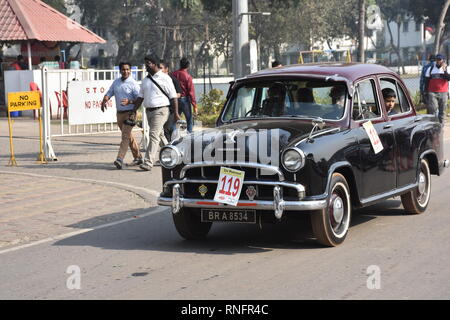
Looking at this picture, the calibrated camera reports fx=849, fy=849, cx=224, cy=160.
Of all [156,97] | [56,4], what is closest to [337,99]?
[156,97]

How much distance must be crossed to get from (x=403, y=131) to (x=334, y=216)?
6.57 ft

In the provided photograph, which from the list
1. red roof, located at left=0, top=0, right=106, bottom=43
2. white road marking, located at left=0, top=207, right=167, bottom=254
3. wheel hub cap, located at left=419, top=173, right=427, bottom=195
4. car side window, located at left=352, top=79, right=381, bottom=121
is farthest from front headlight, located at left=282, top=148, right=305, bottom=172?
red roof, located at left=0, top=0, right=106, bottom=43

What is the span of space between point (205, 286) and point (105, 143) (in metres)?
13.3

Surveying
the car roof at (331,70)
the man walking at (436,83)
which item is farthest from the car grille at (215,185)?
the man walking at (436,83)

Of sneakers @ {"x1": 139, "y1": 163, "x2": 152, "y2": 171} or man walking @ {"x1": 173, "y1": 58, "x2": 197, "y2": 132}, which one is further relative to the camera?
man walking @ {"x1": 173, "y1": 58, "x2": 197, "y2": 132}

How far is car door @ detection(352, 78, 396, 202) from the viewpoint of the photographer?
28.6 feet

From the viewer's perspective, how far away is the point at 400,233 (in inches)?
351

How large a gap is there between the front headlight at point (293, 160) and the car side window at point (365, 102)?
143cm

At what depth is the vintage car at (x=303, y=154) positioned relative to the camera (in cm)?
782

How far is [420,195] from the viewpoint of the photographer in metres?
10.2

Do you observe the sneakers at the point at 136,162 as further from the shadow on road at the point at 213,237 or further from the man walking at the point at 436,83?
the man walking at the point at 436,83

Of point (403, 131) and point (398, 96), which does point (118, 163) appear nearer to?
point (398, 96)

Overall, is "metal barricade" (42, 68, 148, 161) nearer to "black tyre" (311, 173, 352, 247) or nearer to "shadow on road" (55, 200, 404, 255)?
"shadow on road" (55, 200, 404, 255)

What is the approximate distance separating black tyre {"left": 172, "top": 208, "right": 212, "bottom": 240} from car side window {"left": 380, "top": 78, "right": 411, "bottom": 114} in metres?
2.71
